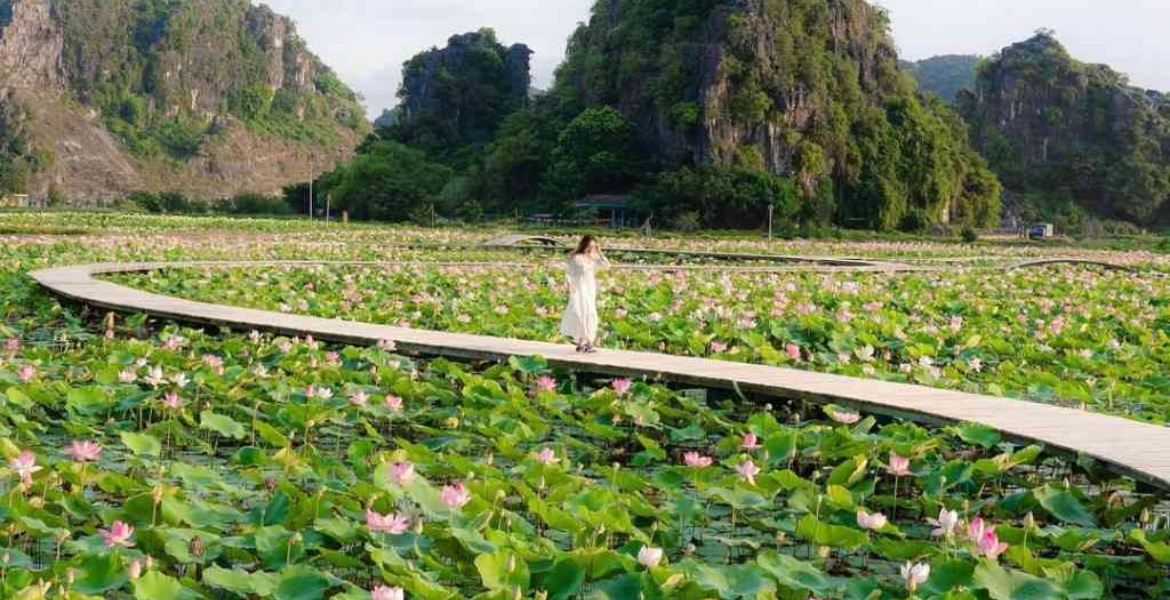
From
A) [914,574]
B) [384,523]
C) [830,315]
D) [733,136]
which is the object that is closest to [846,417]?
[914,574]

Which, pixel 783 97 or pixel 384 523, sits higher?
pixel 783 97

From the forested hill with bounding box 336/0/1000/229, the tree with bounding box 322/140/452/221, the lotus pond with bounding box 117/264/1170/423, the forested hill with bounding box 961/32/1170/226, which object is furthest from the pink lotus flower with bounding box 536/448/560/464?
the forested hill with bounding box 961/32/1170/226

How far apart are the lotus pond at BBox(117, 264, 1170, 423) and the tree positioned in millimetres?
37096

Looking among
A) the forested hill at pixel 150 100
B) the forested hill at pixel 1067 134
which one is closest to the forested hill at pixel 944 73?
the forested hill at pixel 1067 134

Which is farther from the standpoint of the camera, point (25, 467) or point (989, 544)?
point (25, 467)

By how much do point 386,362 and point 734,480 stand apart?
291 cm

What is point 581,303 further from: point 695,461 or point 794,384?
point 695,461

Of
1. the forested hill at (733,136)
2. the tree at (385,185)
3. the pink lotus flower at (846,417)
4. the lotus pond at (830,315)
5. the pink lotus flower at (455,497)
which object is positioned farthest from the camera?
the tree at (385,185)

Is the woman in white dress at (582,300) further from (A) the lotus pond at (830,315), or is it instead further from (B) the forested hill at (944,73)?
(B) the forested hill at (944,73)

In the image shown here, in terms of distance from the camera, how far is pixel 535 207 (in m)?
52.7

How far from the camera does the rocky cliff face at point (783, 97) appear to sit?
4828 cm

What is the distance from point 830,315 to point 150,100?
126 m

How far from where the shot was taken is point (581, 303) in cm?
737

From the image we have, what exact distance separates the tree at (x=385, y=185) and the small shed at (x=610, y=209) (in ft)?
23.4
